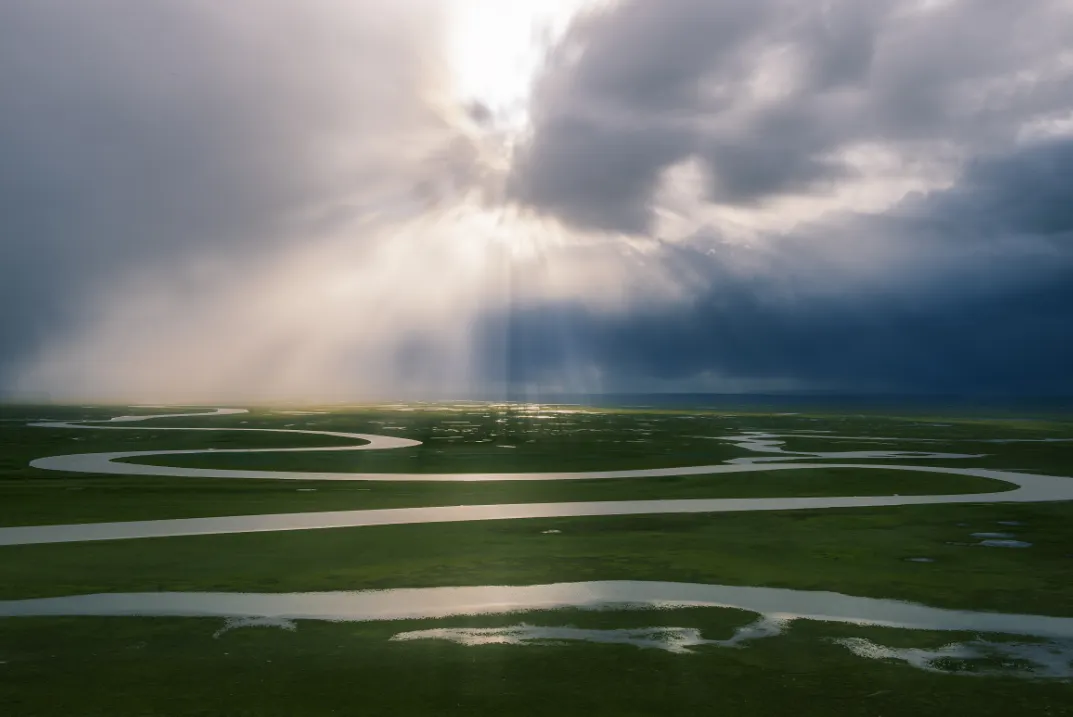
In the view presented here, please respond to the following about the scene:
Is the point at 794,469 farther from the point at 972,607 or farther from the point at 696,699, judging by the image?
the point at 696,699

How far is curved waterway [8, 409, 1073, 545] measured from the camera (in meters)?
27.8

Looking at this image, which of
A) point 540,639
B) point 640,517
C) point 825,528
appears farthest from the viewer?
point 640,517

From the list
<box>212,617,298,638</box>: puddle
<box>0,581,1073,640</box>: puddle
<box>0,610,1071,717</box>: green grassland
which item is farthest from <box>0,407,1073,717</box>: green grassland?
<box>0,581,1073,640</box>: puddle

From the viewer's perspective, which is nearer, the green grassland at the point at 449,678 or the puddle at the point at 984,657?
the green grassland at the point at 449,678

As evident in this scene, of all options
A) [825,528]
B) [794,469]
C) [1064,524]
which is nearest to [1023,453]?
[794,469]

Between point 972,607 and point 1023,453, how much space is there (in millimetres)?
51195

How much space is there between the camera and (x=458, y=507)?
33.2 m

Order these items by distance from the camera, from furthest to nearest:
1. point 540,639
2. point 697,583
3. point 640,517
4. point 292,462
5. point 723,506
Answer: point 292,462
point 723,506
point 640,517
point 697,583
point 540,639

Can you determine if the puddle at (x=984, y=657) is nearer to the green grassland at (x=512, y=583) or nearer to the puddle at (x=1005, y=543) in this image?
the green grassland at (x=512, y=583)

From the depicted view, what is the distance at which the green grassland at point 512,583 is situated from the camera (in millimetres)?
12930

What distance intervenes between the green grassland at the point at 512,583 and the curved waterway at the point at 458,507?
1.50 metres

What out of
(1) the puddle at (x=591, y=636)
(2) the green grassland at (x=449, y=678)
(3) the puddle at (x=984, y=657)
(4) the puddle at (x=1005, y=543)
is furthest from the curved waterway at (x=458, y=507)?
(3) the puddle at (x=984, y=657)

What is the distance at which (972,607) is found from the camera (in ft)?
60.6

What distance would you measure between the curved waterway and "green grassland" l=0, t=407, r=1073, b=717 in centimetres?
150
